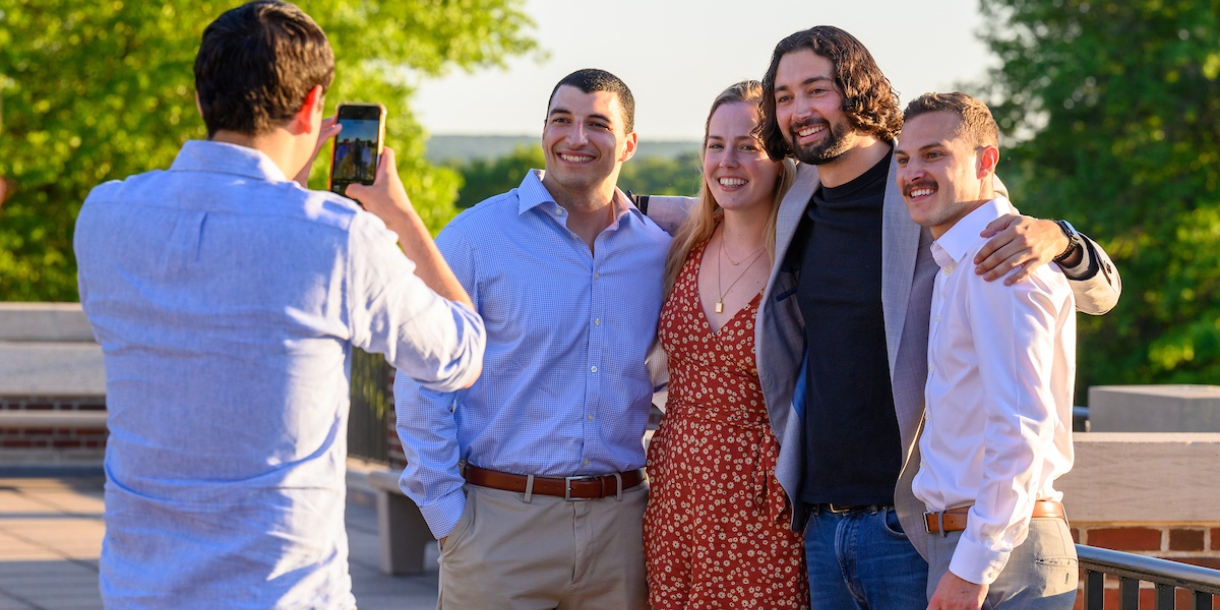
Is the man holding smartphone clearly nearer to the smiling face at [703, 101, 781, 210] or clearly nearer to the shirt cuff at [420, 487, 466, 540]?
the shirt cuff at [420, 487, 466, 540]

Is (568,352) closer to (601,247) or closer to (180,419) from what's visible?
(601,247)

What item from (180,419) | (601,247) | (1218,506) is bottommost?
(1218,506)

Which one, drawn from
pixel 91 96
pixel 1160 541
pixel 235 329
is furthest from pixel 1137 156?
pixel 235 329

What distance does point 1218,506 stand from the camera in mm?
4008

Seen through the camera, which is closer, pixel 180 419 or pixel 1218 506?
pixel 180 419

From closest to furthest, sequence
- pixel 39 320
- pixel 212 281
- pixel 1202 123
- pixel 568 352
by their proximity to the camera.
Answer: pixel 212 281
pixel 568 352
pixel 39 320
pixel 1202 123

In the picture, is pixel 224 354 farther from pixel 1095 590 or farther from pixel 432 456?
pixel 1095 590

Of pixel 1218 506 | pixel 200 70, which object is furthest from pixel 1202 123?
pixel 200 70

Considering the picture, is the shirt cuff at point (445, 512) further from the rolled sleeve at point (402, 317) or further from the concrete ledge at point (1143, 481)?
the concrete ledge at point (1143, 481)

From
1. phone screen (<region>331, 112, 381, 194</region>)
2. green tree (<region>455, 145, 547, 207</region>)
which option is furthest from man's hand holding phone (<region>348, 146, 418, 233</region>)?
green tree (<region>455, 145, 547, 207</region>)

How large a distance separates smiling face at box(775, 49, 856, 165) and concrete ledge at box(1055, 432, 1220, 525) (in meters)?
1.32

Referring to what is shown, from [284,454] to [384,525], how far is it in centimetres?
550

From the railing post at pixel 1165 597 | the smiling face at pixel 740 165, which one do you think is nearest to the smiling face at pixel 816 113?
the smiling face at pixel 740 165

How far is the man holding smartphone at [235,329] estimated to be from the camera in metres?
2.14
